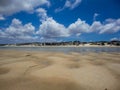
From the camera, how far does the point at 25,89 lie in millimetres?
6613

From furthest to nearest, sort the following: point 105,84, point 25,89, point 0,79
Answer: point 0,79, point 105,84, point 25,89

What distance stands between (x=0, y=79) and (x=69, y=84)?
15.2 feet

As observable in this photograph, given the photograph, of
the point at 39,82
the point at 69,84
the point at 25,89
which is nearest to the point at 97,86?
the point at 69,84

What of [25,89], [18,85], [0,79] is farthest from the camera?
[0,79]

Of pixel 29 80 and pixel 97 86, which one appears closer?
pixel 97 86

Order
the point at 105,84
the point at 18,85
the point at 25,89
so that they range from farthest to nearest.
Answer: the point at 105,84, the point at 18,85, the point at 25,89

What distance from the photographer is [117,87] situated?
7191mm

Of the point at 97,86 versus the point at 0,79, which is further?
the point at 0,79

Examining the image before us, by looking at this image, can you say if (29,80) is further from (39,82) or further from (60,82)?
(60,82)

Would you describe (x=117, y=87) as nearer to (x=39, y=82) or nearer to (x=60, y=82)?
(x=60, y=82)

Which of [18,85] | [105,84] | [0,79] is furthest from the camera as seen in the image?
[0,79]

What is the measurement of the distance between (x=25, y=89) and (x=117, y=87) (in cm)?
533

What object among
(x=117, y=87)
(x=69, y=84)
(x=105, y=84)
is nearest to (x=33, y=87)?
(x=69, y=84)

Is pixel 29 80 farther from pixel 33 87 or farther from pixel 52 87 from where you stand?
pixel 52 87
